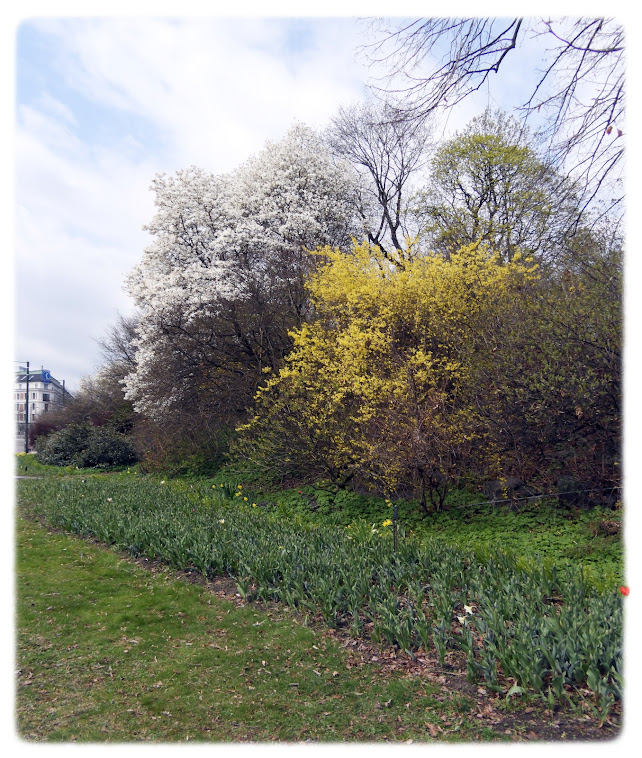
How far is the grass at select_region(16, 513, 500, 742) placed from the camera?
306cm

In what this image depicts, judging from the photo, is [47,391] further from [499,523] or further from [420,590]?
[420,590]

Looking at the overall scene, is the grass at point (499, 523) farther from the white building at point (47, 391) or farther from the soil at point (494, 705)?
the white building at point (47, 391)

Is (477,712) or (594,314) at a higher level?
(594,314)

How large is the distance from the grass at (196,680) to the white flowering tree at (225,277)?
8.57 metres

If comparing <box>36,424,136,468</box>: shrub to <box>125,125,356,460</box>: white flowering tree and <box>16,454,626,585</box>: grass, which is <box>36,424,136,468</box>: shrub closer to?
<box>125,125,356,460</box>: white flowering tree

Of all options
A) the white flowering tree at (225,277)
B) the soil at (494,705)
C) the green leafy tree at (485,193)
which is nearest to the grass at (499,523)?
the soil at (494,705)

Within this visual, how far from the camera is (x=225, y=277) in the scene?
46.7ft

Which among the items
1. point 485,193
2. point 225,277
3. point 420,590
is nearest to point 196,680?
point 420,590

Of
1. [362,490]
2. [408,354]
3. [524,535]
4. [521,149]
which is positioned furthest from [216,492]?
[521,149]

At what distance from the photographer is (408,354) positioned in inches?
338

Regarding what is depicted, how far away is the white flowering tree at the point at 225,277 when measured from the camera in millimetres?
13828

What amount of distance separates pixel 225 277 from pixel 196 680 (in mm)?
11740

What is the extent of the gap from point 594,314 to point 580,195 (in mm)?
2683

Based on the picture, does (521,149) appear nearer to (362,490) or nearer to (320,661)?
(362,490)
